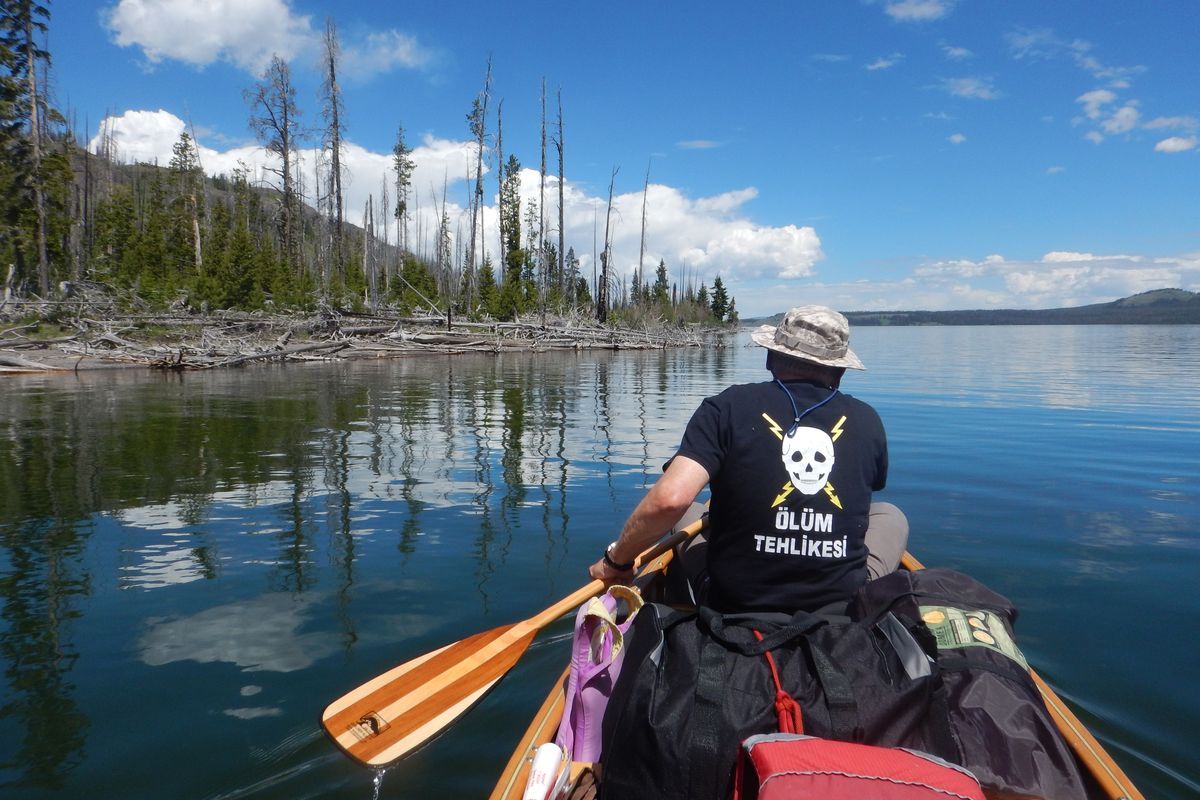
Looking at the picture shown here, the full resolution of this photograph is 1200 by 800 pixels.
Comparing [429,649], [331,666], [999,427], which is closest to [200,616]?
[331,666]

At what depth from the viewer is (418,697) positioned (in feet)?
11.7

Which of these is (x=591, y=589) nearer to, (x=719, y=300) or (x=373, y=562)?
(x=373, y=562)

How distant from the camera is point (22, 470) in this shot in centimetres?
877

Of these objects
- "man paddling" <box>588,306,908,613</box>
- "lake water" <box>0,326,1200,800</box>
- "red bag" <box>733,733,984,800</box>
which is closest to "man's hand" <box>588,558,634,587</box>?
"man paddling" <box>588,306,908,613</box>

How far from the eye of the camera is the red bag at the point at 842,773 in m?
1.86

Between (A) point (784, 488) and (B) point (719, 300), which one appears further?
(B) point (719, 300)

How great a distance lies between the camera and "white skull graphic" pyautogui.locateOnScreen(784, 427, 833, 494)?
110 inches

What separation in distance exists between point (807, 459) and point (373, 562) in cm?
431

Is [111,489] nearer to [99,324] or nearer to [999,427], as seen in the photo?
[999,427]

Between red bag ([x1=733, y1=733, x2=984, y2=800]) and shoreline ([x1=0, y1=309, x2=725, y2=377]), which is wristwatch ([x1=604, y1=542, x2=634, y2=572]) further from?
shoreline ([x1=0, y1=309, x2=725, y2=377])

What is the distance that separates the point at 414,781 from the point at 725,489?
191 cm

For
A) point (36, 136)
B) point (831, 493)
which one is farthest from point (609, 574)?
point (36, 136)

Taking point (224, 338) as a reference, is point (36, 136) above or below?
above

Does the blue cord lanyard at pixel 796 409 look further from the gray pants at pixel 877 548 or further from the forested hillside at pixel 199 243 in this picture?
the forested hillside at pixel 199 243
